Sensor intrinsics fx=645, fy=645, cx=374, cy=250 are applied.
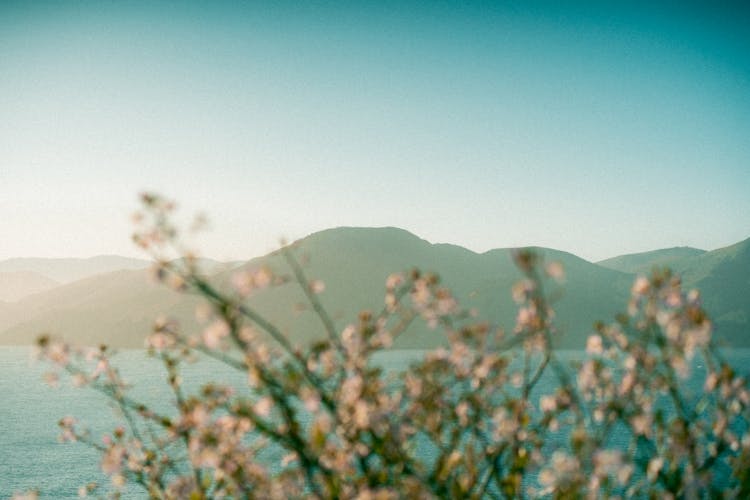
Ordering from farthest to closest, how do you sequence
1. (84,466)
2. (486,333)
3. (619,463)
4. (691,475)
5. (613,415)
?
1. (84,466)
2. (486,333)
3. (613,415)
4. (691,475)
5. (619,463)

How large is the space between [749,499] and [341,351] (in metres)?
3.72

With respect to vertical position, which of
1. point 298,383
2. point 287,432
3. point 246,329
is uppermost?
point 246,329

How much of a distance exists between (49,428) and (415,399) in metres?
109

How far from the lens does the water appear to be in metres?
67.3

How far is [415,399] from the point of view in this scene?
18.0 feet

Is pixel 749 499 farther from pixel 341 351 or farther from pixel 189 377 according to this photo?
pixel 189 377

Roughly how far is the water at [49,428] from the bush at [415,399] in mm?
21707

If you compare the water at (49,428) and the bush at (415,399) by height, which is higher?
the bush at (415,399)

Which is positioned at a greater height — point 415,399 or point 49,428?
point 415,399

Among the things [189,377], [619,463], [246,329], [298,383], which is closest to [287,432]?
[298,383]

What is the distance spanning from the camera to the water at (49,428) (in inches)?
2650

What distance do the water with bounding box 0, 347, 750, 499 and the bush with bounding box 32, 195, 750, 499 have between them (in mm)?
21707

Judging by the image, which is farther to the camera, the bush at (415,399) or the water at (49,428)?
the water at (49,428)

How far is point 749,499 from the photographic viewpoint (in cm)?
541
